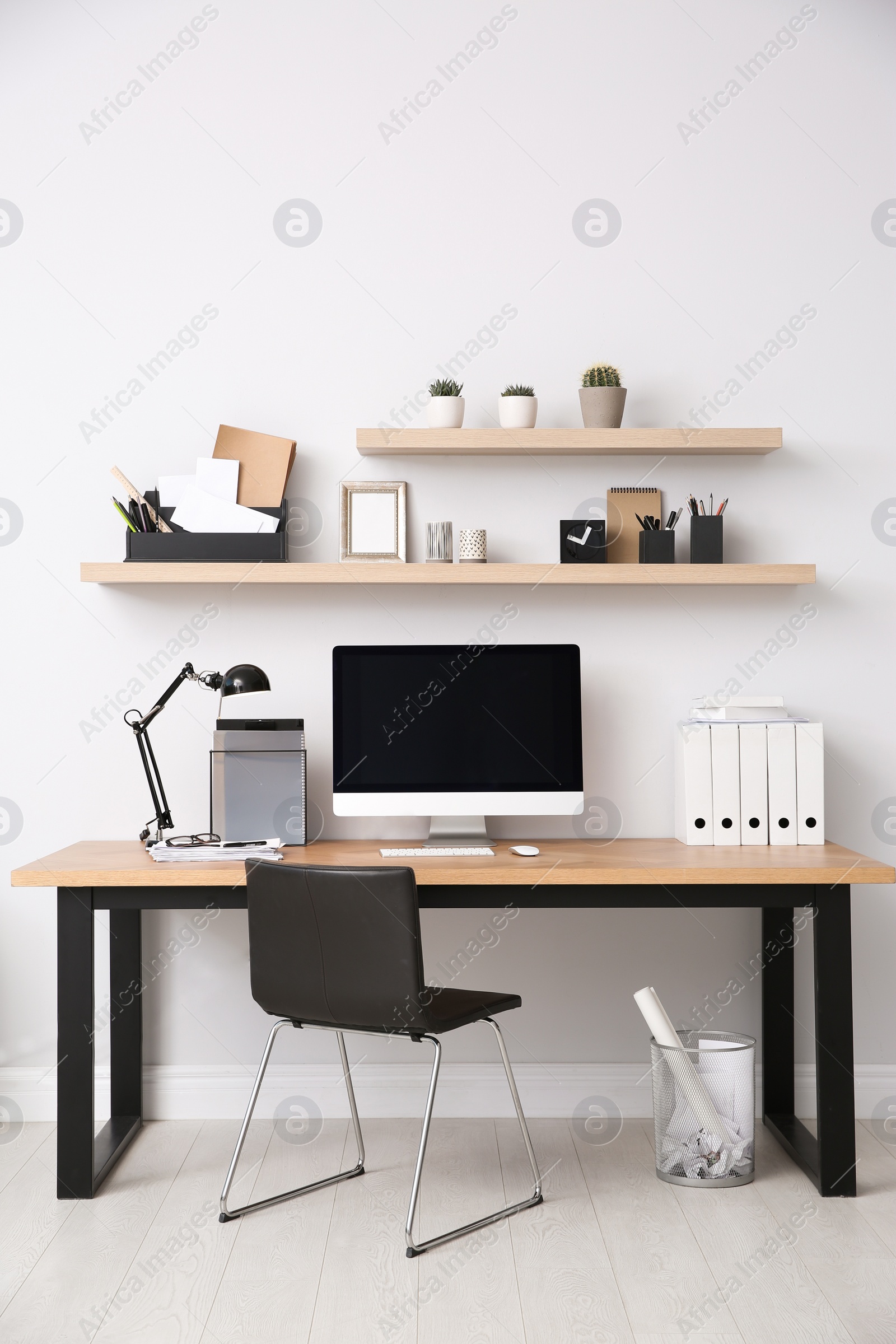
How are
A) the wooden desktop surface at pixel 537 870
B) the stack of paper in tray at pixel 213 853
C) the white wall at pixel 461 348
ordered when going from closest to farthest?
the wooden desktop surface at pixel 537 870 → the stack of paper in tray at pixel 213 853 → the white wall at pixel 461 348

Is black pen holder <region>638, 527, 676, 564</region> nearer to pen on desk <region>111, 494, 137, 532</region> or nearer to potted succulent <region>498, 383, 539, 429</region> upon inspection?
potted succulent <region>498, 383, 539, 429</region>

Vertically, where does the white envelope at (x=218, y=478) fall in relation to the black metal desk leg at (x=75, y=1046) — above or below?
above

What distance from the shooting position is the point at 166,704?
295 centimetres

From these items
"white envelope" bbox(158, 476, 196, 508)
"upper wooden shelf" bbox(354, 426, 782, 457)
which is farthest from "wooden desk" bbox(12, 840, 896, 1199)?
"upper wooden shelf" bbox(354, 426, 782, 457)

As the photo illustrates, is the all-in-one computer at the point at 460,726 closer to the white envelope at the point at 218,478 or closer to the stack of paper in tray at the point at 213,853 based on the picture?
the stack of paper in tray at the point at 213,853

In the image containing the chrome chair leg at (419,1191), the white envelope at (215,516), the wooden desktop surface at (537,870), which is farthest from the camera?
the white envelope at (215,516)

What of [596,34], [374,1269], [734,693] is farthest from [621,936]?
[596,34]

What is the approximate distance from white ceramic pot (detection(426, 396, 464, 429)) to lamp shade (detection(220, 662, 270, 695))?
79 cm

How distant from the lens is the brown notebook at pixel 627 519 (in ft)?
9.50

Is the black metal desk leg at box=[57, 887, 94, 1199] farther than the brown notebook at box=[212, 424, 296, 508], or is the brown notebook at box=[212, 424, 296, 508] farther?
the brown notebook at box=[212, 424, 296, 508]

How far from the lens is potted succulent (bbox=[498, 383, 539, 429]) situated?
2.83 metres

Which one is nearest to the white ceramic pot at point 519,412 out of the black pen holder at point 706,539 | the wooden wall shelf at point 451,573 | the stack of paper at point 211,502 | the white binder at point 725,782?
the wooden wall shelf at point 451,573

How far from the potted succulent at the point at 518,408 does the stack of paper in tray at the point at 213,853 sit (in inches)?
48.2

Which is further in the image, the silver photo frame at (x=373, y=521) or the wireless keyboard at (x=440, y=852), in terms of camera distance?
the silver photo frame at (x=373, y=521)
